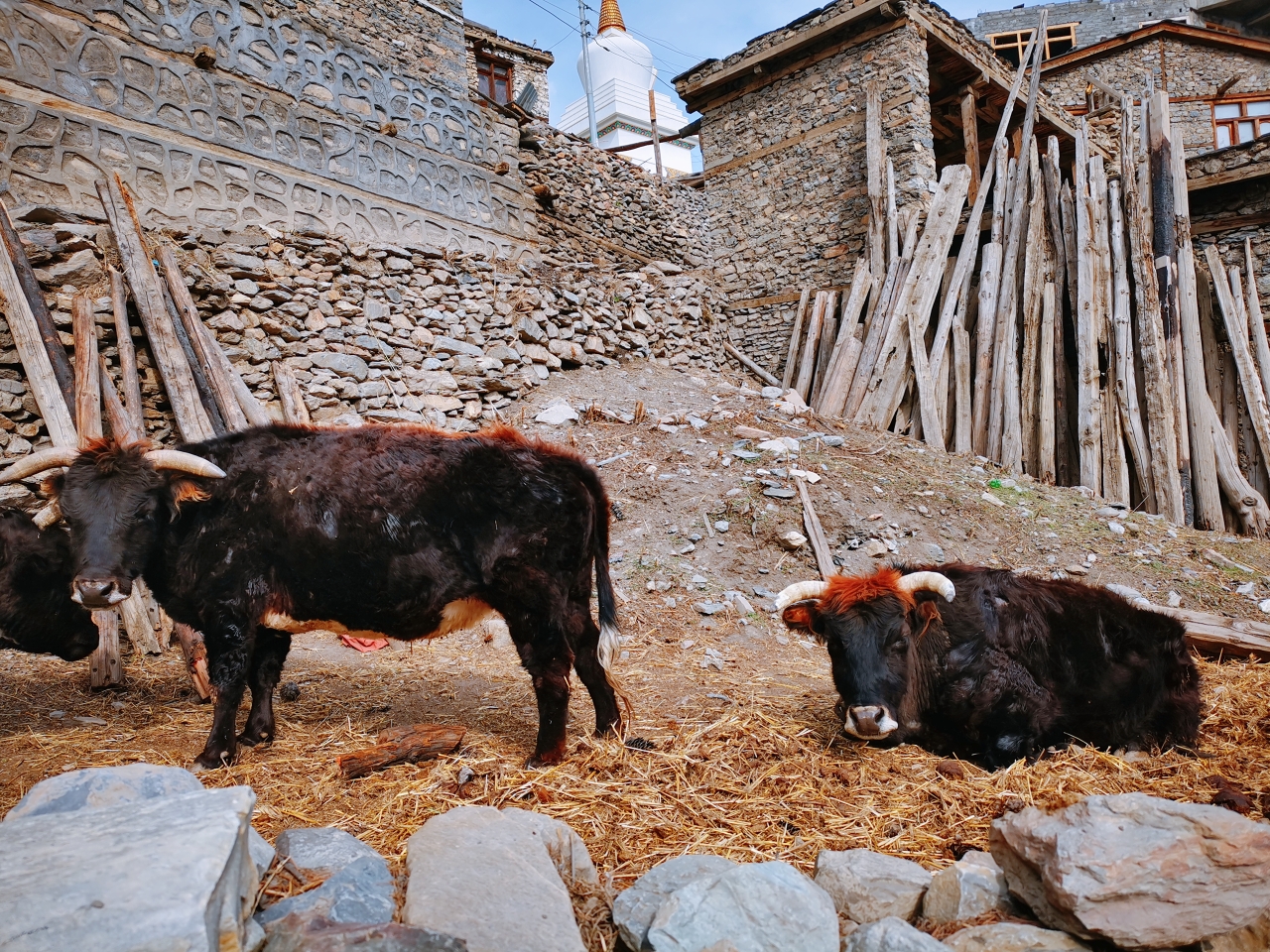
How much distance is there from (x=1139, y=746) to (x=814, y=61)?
1206 cm

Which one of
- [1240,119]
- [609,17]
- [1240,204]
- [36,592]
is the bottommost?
[36,592]

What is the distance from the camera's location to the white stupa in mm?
38969

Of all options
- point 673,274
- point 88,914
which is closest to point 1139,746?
point 88,914

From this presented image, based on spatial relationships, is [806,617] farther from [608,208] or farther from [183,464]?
[608,208]

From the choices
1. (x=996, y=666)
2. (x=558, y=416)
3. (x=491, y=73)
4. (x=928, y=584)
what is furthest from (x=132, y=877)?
(x=491, y=73)

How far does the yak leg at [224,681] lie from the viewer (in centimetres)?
358

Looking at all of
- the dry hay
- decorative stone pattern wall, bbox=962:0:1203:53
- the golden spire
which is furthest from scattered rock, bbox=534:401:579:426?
the golden spire

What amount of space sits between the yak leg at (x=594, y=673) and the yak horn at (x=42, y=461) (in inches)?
100

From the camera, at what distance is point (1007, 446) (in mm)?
9312

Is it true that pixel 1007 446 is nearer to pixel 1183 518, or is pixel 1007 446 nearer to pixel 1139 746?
pixel 1183 518

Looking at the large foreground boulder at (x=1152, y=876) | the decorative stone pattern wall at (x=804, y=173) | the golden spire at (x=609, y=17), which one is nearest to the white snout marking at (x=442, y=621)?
the large foreground boulder at (x=1152, y=876)

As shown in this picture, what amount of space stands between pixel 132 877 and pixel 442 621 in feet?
6.67

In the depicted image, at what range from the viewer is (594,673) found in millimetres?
3926

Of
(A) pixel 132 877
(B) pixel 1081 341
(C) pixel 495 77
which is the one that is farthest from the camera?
(C) pixel 495 77
